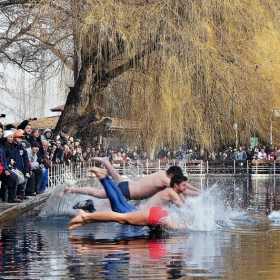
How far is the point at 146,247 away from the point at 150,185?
4861mm

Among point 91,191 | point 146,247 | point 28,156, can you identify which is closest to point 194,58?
point 28,156

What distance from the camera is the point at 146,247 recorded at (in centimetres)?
1238

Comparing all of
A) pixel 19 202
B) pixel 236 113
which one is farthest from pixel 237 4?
pixel 19 202

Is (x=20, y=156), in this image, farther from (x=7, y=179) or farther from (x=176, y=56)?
(x=176, y=56)

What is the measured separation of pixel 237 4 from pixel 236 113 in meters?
3.33

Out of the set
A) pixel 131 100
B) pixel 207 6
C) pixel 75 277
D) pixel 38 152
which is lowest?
pixel 75 277

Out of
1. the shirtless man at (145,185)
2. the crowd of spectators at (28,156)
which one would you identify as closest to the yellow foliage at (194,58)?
the crowd of spectators at (28,156)

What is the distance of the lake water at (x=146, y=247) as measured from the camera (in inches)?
376

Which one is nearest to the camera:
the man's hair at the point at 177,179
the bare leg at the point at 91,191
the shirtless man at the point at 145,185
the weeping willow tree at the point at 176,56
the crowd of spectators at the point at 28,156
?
the man's hair at the point at 177,179

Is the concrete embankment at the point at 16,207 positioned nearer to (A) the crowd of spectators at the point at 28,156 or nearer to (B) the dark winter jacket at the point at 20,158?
(A) the crowd of spectators at the point at 28,156

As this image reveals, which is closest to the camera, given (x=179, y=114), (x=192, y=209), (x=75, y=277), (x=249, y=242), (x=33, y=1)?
(x=75, y=277)

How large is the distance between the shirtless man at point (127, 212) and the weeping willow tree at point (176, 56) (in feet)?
34.7

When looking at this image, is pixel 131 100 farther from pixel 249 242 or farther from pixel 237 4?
pixel 249 242

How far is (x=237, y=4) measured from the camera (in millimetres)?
26734
